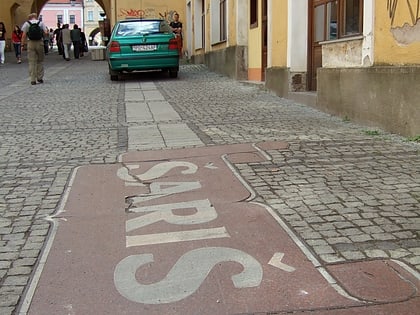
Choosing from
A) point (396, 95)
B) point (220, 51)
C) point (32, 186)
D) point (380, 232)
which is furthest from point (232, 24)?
point (380, 232)

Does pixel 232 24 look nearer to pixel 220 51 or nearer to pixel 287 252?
pixel 220 51

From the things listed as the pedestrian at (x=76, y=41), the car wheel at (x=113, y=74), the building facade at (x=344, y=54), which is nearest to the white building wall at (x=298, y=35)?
the building facade at (x=344, y=54)

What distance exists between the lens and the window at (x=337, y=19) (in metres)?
8.39

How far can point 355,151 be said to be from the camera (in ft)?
20.5

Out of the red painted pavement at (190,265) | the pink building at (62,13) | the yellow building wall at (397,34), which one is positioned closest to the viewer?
the red painted pavement at (190,265)

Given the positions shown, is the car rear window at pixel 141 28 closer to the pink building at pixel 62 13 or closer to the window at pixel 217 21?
the window at pixel 217 21

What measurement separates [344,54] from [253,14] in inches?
264

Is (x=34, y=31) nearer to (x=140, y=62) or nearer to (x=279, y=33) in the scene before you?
(x=140, y=62)

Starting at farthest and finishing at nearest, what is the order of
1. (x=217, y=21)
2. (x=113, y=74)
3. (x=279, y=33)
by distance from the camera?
(x=217, y=21) < (x=113, y=74) < (x=279, y=33)

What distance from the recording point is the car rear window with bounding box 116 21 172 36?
1541 centimetres

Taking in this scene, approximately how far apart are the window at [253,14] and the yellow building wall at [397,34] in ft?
23.4

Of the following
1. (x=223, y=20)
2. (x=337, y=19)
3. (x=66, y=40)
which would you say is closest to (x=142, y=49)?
(x=223, y=20)

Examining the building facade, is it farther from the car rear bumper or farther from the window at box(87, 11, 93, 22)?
the window at box(87, 11, 93, 22)

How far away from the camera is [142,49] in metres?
15.2
